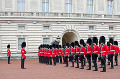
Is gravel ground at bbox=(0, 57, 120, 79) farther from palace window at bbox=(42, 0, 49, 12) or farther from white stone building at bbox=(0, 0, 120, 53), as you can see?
palace window at bbox=(42, 0, 49, 12)

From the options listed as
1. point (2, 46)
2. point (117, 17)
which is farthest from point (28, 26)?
point (117, 17)

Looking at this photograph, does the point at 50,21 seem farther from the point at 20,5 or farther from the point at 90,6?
the point at 90,6

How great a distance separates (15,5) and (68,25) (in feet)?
20.2

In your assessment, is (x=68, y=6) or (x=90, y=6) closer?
(x=68, y=6)

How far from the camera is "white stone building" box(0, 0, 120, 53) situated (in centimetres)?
2623

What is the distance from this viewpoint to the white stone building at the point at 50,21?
26234 mm

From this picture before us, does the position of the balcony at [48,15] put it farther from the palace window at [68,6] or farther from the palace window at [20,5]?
the palace window at [68,6]

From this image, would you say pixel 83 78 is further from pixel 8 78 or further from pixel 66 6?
pixel 66 6

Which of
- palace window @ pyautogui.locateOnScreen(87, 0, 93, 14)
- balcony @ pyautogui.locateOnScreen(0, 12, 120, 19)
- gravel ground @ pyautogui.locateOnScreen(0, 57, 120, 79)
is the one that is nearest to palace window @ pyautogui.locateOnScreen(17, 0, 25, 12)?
balcony @ pyautogui.locateOnScreen(0, 12, 120, 19)

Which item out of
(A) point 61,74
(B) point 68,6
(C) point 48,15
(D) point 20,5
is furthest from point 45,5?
(A) point 61,74

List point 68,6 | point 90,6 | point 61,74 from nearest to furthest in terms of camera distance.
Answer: point 61,74 → point 68,6 → point 90,6

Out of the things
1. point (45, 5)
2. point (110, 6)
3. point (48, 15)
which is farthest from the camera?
point (110, 6)

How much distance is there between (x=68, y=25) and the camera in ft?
90.2

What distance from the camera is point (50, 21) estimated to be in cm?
2698
